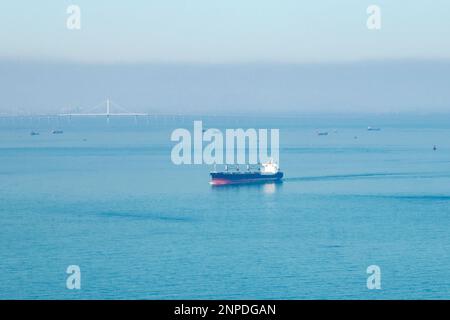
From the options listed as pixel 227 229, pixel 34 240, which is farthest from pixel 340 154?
pixel 34 240

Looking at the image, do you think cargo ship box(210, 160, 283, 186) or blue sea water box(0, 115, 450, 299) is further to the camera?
cargo ship box(210, 160, 283, 186)

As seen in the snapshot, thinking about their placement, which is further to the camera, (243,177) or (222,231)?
(243,177)

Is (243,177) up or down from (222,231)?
up

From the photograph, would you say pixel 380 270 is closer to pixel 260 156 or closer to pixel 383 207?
pixel 383 207

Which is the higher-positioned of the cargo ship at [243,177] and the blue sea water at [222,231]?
the cargo ship at [243,177]

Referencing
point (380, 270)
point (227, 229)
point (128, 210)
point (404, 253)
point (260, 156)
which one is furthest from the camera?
point (260, 156)

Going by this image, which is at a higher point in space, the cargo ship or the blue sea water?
the cargo ship

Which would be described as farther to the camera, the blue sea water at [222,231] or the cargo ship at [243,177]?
the cargo ship at [243,177]
